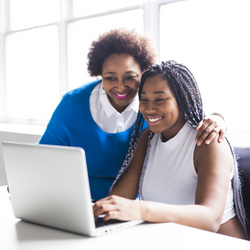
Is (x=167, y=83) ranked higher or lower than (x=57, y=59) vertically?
lower

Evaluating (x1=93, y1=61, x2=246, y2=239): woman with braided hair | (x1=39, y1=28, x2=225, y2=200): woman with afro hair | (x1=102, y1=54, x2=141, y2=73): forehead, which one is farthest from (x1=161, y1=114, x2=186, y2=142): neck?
(x1=102, y1=54, x2=141, y2=73): forehead

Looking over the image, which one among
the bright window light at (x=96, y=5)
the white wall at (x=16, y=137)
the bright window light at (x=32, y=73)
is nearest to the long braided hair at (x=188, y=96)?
the bright window light at (x=96, y=5)

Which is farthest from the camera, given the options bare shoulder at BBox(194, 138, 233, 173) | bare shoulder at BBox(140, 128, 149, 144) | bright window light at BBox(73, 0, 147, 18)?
bright window light at BBox(73, 0, 147, 18)

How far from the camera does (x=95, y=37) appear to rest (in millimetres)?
3127

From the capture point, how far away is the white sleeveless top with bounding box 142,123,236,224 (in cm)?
129

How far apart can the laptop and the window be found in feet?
5.24

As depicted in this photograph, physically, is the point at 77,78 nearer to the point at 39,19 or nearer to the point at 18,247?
the point at 39,19

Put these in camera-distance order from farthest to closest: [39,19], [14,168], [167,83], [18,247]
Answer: [39,19], [167,83], [14,168], [18,247]

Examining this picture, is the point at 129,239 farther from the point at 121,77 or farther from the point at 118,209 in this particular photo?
the point at 121,77

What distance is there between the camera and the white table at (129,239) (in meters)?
0.81

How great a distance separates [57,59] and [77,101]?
1.84m

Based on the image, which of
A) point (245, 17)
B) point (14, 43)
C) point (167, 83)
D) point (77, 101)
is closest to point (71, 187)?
point (167, 83)

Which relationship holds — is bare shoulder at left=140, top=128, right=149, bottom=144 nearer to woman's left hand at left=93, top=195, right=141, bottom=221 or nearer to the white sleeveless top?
the white sleeveless top

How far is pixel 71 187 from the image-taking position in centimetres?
85
